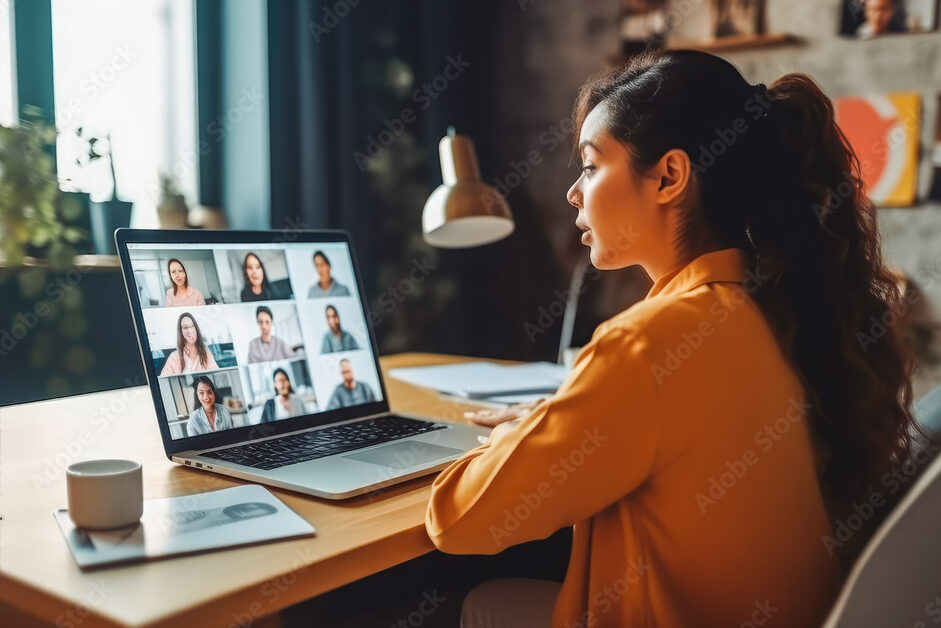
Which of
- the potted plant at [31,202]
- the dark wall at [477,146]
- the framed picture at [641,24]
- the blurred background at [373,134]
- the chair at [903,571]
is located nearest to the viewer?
the chair at [903,571]

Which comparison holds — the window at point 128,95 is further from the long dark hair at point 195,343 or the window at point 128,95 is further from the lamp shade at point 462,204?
the long dark hair at point 195,343

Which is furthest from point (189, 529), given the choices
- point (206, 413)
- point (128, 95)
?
point (128, 95)

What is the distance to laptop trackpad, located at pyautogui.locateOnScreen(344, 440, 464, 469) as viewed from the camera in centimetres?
100

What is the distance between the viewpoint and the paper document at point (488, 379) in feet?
4.91

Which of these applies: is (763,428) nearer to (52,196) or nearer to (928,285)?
(52,196)

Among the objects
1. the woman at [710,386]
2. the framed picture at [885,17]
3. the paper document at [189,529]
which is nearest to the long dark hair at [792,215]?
the woman at [710,386]

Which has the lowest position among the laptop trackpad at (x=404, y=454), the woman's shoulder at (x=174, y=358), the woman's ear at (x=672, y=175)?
the laptop trackpad at (x=404, y=454)

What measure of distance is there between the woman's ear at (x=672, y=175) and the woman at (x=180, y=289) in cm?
62

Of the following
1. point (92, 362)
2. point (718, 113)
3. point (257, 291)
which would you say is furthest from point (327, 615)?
point (718, 113)

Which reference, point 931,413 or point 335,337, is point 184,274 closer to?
point 335,337

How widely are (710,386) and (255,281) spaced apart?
0.68 meters

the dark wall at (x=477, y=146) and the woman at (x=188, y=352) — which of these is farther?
the dark wall at (x=477, y=146)

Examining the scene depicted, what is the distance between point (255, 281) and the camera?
116cm

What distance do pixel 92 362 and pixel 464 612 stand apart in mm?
1293
